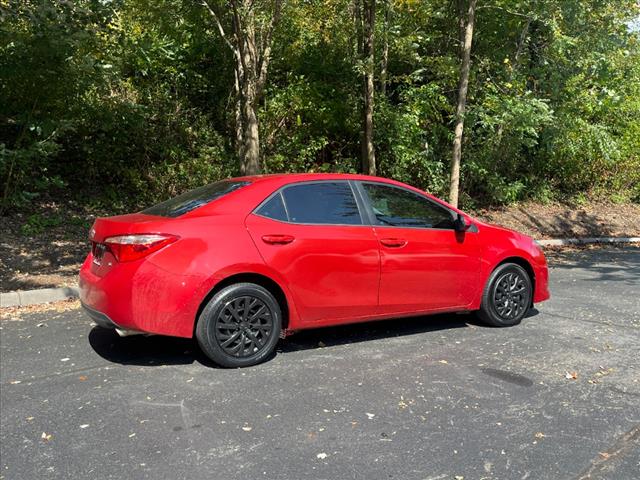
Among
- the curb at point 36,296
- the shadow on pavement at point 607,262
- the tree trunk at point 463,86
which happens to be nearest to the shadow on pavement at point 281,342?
the curb at point 36,296

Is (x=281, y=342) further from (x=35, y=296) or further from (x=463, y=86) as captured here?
(x=463, y=86)

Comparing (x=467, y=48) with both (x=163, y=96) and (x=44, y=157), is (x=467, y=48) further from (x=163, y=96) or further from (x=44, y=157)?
(x=44, y=157)

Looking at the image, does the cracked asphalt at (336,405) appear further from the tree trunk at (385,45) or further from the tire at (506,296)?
the tree trunk at (385,45)

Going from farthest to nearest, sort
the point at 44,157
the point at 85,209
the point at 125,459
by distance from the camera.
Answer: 1. the point at 85,209
2. the point at 44,157
3. the point at 125,459

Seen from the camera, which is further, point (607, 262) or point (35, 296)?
point (607, 262)

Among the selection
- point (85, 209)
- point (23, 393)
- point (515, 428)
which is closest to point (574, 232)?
point (85, 209)

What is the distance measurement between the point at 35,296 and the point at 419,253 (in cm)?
474

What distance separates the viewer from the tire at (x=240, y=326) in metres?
4.55

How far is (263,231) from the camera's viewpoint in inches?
187

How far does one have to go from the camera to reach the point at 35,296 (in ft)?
23.4

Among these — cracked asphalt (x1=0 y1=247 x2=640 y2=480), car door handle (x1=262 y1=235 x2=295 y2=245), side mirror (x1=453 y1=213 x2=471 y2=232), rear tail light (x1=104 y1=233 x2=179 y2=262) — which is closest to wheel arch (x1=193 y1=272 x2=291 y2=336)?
car door handle (x1=262 y1=235 x2=295 y2=245)

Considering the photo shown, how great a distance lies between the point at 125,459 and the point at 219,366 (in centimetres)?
148

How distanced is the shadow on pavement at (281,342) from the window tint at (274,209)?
122 centimetres

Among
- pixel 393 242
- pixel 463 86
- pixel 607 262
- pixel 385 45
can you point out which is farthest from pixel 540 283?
pixel 385 45
